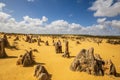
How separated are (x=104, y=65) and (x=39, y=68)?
8635 mm

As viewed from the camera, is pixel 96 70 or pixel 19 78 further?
pixel 96 70

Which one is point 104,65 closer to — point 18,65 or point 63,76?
point 63,76

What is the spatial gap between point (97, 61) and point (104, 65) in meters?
1.18

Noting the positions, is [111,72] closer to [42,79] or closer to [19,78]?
[42,79]

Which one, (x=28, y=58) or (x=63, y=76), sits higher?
(x=28, y=58)

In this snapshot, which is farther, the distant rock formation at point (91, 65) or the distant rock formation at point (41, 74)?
the distant rock formation at point (91, 65)

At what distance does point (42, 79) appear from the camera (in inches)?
621

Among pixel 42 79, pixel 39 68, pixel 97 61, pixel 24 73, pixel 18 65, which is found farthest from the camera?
pixel 18 65

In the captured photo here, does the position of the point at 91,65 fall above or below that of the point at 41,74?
above

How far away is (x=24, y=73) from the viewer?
723 inches

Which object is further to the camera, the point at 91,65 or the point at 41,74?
the point at 91,65

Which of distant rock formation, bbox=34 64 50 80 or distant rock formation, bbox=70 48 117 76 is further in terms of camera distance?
distant rock formation, bbox=70 48 117 76

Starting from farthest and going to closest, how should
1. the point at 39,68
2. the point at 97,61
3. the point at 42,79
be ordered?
the point at 97,61, the point at 39,68, the point at 42,79

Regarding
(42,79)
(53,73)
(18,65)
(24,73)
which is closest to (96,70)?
(53,73)
